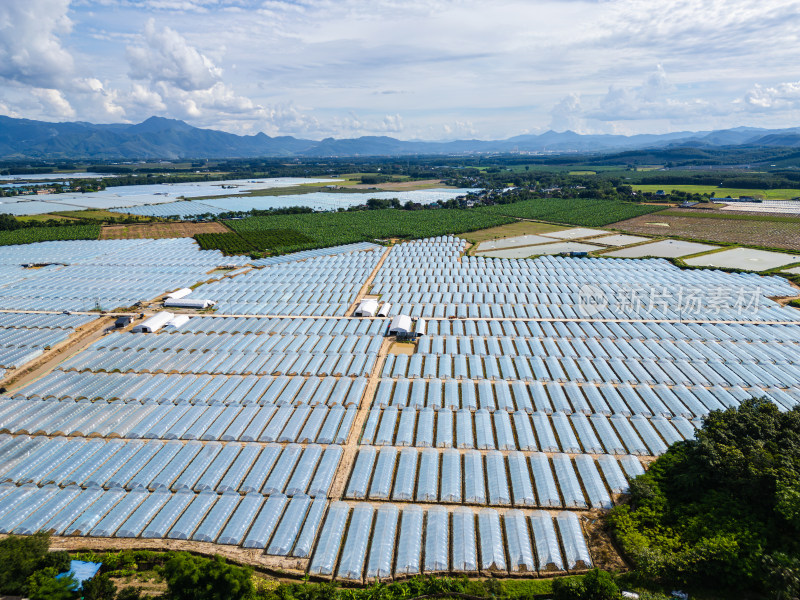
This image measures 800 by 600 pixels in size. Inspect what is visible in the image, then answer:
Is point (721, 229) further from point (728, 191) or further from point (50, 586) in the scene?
point (50, 586)

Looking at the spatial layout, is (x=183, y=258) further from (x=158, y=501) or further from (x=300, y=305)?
(x=158, y=501)

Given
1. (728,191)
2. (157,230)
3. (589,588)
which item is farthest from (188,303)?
(728,191)

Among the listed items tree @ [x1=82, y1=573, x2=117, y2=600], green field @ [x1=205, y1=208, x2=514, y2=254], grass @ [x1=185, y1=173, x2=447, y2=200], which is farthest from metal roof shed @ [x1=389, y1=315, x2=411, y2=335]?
grass @ [x1=185, y1=173, x2=447, y2=200]

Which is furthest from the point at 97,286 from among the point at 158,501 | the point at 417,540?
the point at 417,540

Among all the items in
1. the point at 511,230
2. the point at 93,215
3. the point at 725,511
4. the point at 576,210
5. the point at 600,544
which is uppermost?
the point at 725,511

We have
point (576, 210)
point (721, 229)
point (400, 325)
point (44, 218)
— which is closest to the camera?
point (400, 325)

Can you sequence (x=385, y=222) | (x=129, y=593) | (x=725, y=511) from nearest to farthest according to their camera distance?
(x=129, y=593) → (x=725, y=511) → (x=385, y=222)

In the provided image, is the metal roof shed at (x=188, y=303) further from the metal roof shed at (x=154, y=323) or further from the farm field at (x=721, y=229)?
the farm field at (x=721, y=229)
